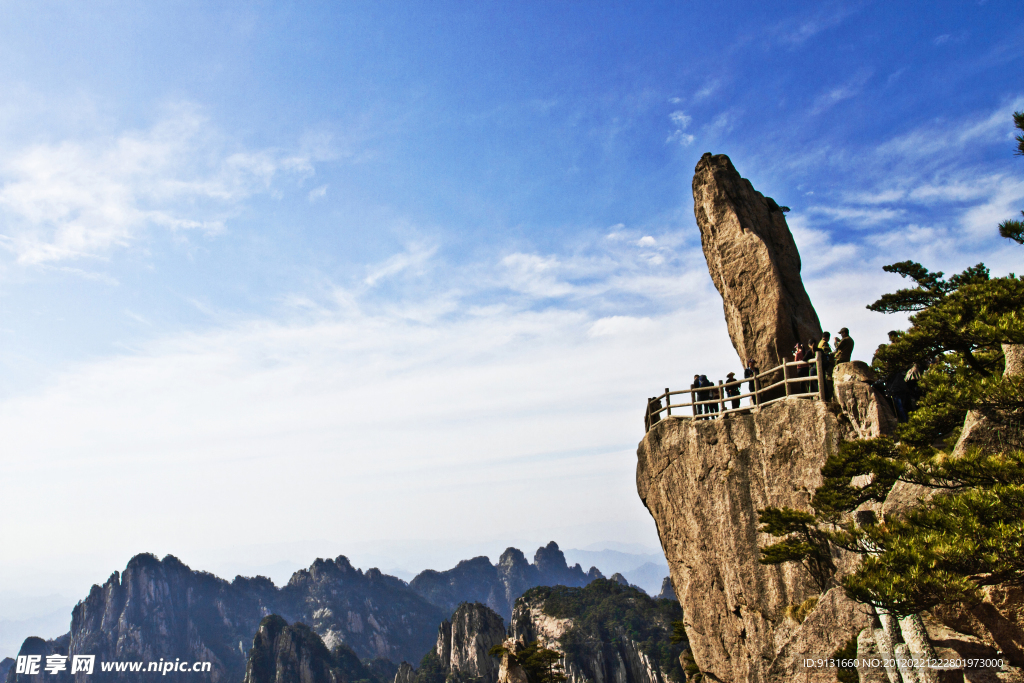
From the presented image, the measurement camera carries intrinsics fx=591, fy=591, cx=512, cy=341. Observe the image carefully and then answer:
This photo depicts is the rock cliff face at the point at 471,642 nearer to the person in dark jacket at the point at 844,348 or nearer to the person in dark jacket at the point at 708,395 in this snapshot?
the person in dark jacket at the point at 708,395

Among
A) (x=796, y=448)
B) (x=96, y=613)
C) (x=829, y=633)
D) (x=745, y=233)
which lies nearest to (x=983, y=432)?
(x=829, y=633)

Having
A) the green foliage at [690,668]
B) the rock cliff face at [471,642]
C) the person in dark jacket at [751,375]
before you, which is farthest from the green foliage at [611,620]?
the person in dark jacket at [751,375]

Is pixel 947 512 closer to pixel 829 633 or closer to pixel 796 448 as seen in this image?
pixel 829 633

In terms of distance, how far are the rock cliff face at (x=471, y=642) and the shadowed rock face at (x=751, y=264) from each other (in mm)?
115786

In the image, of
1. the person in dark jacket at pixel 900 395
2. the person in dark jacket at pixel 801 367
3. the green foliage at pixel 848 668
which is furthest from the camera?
the person in dark jacket at pixel 801 367

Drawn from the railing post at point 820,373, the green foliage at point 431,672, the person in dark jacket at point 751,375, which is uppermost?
the person in dark jacket at point 751,375

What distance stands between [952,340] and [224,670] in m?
233

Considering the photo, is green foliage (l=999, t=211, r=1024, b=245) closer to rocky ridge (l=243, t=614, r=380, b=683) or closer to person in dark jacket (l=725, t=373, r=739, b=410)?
person in dark jacket (l=725, t=373, r=739, b=410)

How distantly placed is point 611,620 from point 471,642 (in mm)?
30952

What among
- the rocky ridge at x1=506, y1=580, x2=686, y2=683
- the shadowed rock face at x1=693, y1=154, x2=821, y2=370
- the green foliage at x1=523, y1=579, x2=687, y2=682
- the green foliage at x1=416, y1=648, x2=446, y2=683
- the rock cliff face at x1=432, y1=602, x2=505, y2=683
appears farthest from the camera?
the green foliage at x1=416, y1=648, x2=446, y2=683

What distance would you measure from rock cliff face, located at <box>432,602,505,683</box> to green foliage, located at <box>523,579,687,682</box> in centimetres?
1377

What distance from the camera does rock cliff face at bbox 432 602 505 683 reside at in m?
124

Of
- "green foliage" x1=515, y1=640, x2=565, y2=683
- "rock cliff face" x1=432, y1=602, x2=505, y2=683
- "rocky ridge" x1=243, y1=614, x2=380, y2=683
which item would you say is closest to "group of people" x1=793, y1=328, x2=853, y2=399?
"green foliage" x1=515, y1=640, x2=565, y2=683

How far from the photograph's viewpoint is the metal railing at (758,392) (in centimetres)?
2103
